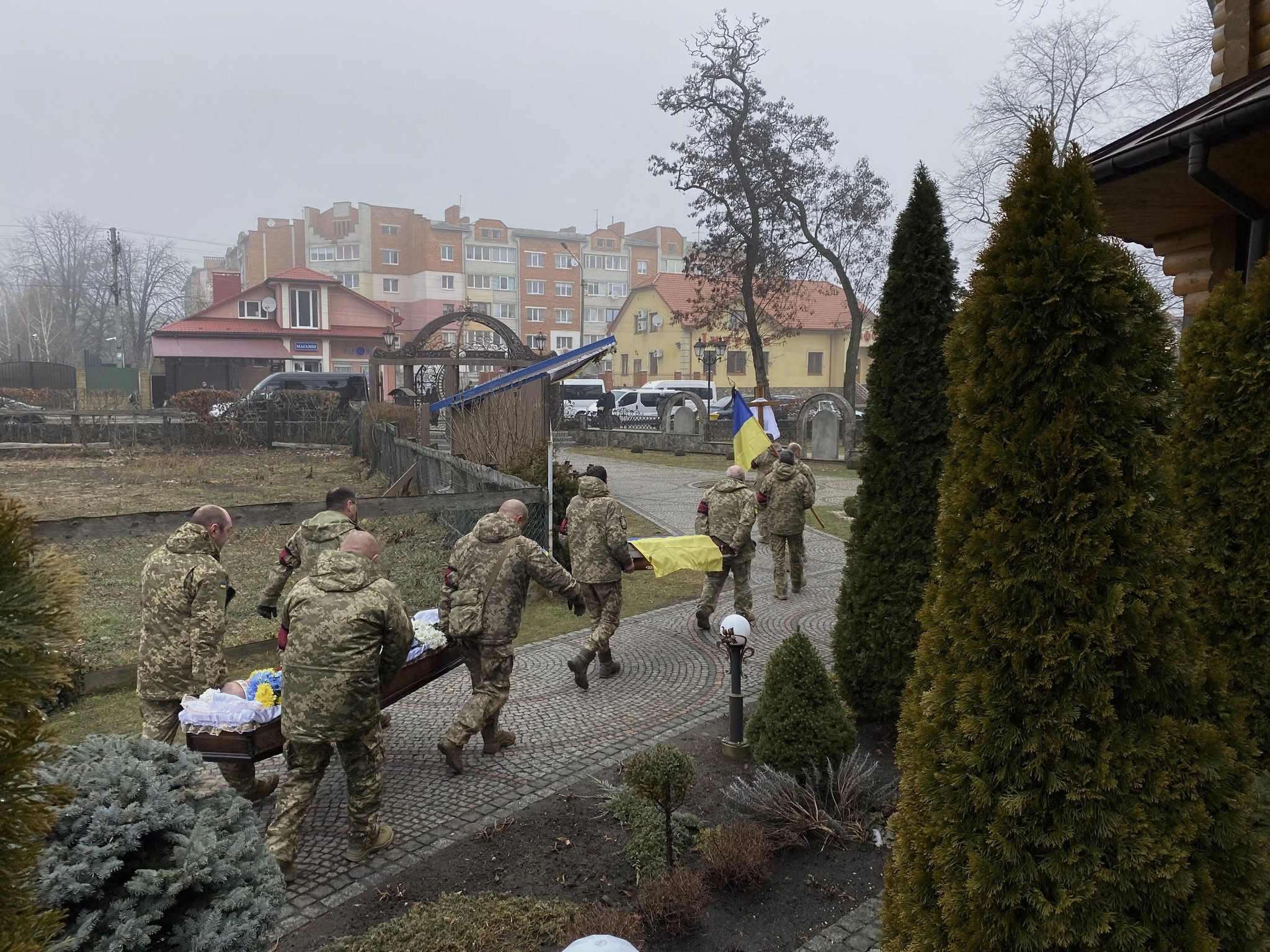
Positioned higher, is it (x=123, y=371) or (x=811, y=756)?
(x=123, y=371)

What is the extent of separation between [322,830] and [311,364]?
171 feet

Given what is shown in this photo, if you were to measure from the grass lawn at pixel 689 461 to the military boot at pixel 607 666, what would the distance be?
1716 cm

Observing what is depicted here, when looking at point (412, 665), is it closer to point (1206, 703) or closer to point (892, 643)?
point (892, 643)

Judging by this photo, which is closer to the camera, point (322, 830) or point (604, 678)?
point (322, 830)

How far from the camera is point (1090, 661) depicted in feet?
7.43

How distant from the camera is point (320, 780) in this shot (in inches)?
176

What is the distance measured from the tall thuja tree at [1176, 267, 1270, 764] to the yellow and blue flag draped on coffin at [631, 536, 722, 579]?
4.68 meters

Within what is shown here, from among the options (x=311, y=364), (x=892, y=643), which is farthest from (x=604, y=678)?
(x=311, y=364)

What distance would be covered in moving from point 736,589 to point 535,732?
3.40 meters

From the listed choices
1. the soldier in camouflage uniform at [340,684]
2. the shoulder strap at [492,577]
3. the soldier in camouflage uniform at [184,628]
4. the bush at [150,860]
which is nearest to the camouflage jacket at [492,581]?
the shoulder strap at [492,577]

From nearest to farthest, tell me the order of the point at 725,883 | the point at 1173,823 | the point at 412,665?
the point at 1173,823 < the point at 725,883 < the point at 412,665

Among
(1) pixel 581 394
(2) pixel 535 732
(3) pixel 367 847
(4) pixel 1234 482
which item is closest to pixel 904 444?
(4) pixel 1234 482

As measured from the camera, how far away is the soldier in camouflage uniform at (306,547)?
18.8 feet

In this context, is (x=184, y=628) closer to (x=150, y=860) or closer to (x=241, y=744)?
(x=241, y=744)
